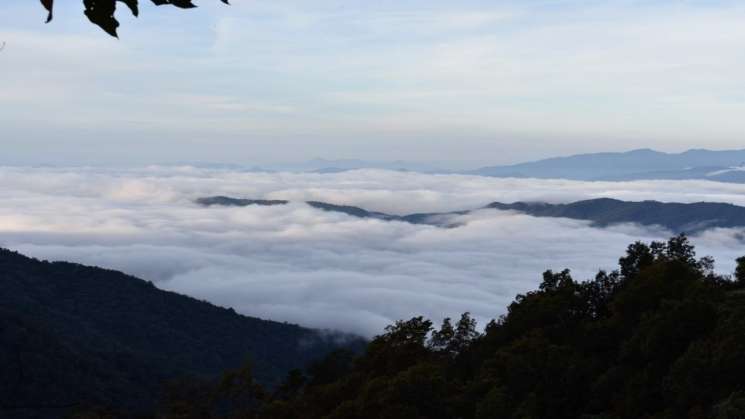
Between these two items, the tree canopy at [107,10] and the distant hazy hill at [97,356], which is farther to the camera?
the distant hazy hill at [97,356]

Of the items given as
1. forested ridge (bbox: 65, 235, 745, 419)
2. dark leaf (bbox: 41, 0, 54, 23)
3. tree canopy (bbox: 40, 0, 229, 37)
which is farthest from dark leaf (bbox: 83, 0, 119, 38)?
forested ridge (bbox: 65, 235, 745, 419)

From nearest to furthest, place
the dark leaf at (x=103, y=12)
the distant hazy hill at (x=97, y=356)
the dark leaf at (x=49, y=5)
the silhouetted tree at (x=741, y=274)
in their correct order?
the dark leaf at (x=49, y=5)
the dark leaf at (x=103, y=12)
the silhouetted tree at (x=741, y=274)
the distant hazy hill at (x=97, y=356)

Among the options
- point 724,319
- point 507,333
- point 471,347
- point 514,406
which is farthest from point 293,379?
point 724,319

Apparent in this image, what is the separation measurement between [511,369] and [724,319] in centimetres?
1087

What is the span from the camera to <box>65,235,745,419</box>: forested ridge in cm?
2967

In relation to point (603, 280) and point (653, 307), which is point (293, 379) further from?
point (653, 307)

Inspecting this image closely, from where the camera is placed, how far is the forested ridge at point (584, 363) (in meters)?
29.7

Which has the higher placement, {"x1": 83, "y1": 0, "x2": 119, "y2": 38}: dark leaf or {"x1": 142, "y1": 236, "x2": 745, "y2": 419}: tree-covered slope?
{"x1": 83, "y1": 0, "x2": 119, "y2": 38}: dark leaf

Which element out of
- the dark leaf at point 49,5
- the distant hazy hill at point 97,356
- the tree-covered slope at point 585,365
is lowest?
the distant hazy hill at point 97,356

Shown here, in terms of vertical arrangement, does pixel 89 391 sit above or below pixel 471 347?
below

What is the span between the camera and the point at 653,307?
42.5 m

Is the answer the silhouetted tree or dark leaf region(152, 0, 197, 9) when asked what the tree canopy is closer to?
dark leaf region(152, 0, 197, 9)

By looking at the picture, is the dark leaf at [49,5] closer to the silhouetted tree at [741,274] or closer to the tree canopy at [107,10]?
the tree canopy at [107,10]

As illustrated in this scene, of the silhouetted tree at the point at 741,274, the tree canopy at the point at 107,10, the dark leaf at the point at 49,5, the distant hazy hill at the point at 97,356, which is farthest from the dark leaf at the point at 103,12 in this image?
the distant hazy hill at the point at 97,356
